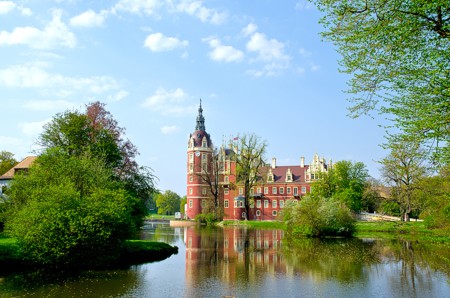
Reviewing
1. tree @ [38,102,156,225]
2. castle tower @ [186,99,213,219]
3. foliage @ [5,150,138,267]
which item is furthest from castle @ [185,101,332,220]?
foliage @ [5,150,138,267]

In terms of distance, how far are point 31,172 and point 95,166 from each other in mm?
3710

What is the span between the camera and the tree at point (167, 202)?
414 feet

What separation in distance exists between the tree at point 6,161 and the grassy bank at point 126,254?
35.7m

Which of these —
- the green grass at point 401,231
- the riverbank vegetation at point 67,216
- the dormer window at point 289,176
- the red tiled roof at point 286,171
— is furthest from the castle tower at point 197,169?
the riverbank vegetation at point 67,216

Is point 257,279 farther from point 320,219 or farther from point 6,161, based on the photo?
point 6,161

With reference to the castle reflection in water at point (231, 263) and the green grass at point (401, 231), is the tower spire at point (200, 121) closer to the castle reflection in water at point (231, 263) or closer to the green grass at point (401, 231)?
the green grass at point (401, 231)

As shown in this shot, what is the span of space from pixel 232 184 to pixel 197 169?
10068mm

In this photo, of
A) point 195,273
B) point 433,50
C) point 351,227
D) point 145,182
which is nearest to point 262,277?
point 195,273

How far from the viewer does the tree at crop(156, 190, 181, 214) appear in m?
126

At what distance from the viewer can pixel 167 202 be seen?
126750 millimetres

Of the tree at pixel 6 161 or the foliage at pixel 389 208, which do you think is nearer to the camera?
the tree at pixel 6 161

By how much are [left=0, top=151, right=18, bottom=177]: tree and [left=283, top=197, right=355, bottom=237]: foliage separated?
39.6m

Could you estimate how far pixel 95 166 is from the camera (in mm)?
Result: 25953

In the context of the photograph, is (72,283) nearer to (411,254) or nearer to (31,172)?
(31,172)
